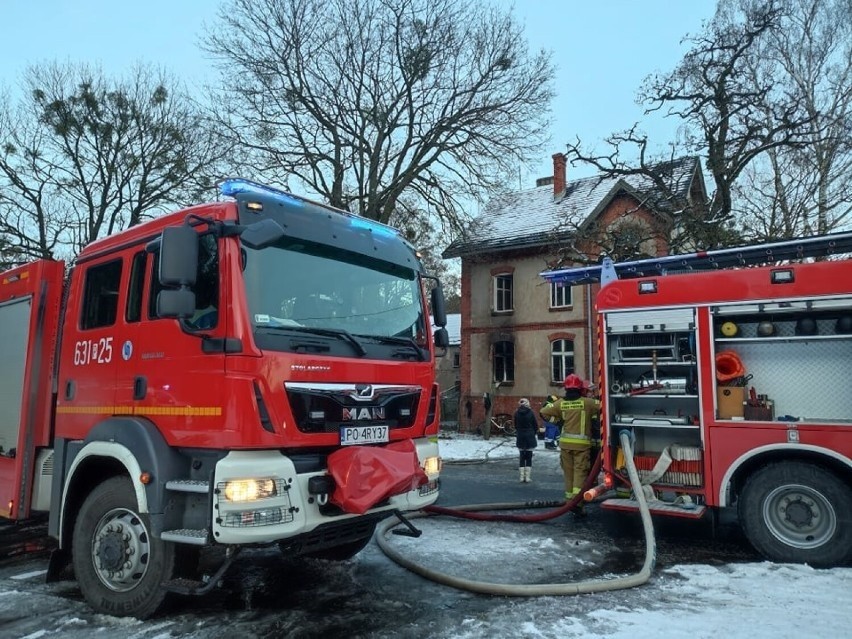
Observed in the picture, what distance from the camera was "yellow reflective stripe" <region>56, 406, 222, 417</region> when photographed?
410cm

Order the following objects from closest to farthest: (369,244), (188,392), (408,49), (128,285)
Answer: (188,392) < (128,285) < (369,244) < (408,49)

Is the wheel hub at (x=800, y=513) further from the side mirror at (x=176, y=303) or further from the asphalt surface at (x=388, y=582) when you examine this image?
the side mirror at (x=176, y=303)

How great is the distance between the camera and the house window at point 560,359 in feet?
79.9

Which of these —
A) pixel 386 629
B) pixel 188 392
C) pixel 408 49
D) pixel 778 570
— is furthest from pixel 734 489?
pixel 408 49

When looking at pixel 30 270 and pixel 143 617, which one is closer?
pixel 143 617

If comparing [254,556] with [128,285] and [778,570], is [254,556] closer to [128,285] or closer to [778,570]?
[128,285]

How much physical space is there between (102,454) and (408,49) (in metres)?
19.3

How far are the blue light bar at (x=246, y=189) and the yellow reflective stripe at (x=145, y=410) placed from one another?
1.49 meters

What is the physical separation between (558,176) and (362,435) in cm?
2535

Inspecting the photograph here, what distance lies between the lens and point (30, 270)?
5.88 meters

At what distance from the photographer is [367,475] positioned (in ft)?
14.3

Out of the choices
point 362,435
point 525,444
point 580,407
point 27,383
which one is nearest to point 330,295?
point 362,435

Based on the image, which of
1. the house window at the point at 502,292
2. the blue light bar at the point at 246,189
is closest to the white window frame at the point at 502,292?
the house window at the point at 502,292

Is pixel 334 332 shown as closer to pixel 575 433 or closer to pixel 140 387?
pixel 140 387
